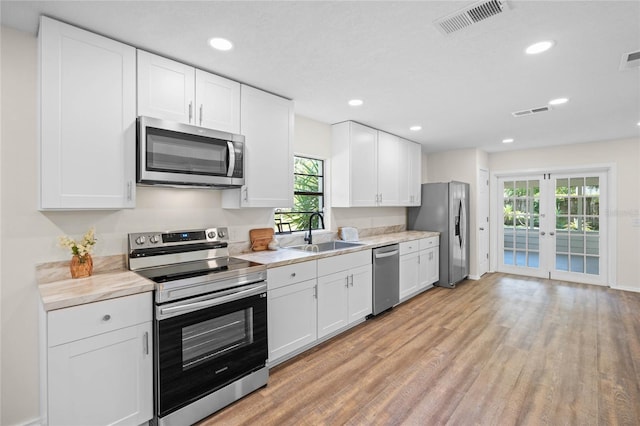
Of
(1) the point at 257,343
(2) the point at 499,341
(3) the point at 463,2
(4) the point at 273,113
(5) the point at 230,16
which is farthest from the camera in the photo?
(2) the point at 499,341

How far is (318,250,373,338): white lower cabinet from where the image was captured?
2.99 meters

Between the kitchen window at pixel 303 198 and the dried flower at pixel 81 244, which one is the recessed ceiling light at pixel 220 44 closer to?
the dried flower at pixel 81 244

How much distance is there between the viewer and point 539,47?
6.94 feet

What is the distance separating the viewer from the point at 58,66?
Result: 179 cm

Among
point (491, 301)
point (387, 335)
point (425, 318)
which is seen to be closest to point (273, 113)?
point (387, 335)

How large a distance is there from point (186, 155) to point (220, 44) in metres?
0.80

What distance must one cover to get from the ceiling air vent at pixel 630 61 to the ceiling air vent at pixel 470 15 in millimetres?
1293

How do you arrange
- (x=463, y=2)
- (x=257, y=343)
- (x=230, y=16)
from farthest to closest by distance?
(x=257, y=343) → (x=230, y=16) → (x=463, y=2)

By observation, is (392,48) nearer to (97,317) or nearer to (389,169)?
(97,317)

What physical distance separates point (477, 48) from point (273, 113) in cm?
173

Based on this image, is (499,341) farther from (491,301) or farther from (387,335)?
(491,301)

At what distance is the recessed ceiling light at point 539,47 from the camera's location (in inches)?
81.0

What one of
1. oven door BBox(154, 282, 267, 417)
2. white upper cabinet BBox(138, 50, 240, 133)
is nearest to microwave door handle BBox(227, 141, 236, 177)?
white upper cabinet BBox(138, 50, 240, 133)

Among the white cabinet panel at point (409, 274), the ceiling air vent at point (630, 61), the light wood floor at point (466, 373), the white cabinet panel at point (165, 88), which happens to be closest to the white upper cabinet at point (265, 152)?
the white cabinet panel at point (165, 88)
